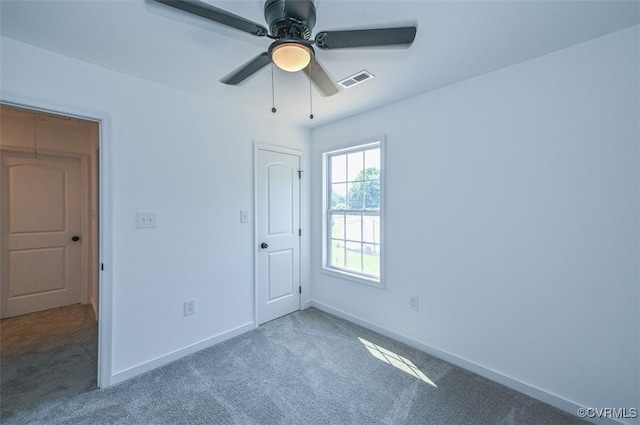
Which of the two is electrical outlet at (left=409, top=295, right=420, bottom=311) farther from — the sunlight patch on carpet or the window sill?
the sunlight patch on carpet

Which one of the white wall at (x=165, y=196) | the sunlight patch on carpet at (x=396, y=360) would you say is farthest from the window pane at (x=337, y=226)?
the sunlight patch on carpet at (x=396, y=360)

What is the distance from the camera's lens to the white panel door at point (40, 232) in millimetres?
3211

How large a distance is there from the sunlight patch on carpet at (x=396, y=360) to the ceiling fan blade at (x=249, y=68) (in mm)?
2480

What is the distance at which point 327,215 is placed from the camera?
3.45m

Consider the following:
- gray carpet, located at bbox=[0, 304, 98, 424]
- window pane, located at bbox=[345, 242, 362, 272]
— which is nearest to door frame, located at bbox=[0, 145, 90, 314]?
gray carpet, located at bbox=[0, 304, 98, 424]

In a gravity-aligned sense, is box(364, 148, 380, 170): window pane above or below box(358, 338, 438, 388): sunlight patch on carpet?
above

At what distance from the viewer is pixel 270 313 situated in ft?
10.3

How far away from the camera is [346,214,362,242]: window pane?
10.2ft

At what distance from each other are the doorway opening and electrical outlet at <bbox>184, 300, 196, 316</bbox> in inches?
40.0

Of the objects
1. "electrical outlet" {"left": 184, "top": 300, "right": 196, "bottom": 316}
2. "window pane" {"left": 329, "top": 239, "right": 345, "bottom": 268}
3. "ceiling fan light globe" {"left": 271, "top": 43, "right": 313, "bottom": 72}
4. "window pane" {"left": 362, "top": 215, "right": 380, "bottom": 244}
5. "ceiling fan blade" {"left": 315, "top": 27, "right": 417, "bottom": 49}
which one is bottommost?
"electrical outlet" {"left": 184, "top": 300, "right": 196, "bottom": 316}

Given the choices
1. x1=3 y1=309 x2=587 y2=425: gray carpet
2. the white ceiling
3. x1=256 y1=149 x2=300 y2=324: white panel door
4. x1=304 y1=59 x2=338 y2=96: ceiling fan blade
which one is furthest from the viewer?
x1=256 y1=149 x2=300 y2=324: white panel door

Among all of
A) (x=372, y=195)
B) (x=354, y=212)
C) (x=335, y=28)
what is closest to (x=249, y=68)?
(x=335, y=28)

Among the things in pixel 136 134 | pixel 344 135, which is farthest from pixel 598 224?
pixel 136 134

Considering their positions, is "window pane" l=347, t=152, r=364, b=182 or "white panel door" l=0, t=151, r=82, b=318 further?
"white panel door" l=0, t=151, r=82, b=318
